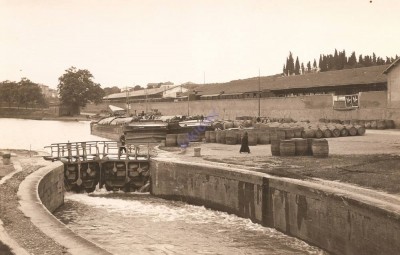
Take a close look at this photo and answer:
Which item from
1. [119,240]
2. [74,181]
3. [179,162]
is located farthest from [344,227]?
[74,181]

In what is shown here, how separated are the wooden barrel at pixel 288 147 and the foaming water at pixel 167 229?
5.08 metres

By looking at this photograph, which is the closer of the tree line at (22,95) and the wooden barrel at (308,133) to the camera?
the wooden barrel at (308,133)

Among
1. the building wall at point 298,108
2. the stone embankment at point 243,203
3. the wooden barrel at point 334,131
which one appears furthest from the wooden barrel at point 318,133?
the building wall at point 298,108

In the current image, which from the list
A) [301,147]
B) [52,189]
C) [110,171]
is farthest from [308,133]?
[52,189]

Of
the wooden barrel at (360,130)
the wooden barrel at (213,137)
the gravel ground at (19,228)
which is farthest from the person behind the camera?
the wooden barrel at (360,130)

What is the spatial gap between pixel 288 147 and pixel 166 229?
8.51 meters

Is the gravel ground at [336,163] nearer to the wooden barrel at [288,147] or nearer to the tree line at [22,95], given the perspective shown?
the wooden barrel at [288,147]

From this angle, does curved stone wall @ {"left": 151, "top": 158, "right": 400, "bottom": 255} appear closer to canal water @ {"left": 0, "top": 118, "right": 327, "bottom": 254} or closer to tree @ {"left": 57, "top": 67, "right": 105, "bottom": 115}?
canal water @ {"left": 0, "top": 118, "right": 327, "bottom": 254}

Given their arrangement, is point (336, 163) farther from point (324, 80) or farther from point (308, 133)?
point (324, 80)

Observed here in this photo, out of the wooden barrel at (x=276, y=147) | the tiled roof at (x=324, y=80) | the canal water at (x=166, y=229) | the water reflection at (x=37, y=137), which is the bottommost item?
the canal water at (x=166, y=229)

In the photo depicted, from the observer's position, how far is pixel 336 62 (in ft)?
373

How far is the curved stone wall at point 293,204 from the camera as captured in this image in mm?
12383

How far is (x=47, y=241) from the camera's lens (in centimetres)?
1027

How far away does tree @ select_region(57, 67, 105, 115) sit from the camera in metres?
123
